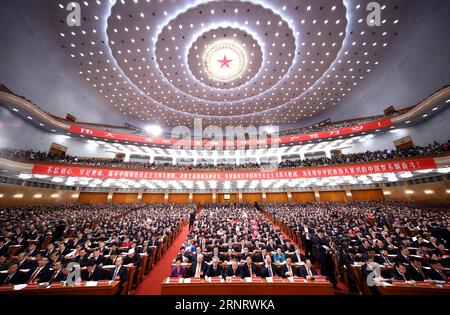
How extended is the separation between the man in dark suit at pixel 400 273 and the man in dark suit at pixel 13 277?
8.46 meters

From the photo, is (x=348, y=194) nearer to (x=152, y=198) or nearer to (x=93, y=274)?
(x=93, y=274)

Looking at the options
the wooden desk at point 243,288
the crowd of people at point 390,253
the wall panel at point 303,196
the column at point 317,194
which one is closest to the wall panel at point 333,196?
the column at point 317,194

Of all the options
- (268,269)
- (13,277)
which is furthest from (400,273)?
(13,277)

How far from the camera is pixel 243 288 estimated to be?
308cm

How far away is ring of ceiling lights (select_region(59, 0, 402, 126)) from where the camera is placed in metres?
10.1

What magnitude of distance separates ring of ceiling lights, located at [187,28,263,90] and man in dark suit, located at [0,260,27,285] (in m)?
14.3

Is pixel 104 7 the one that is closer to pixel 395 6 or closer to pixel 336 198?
pixel 395 6

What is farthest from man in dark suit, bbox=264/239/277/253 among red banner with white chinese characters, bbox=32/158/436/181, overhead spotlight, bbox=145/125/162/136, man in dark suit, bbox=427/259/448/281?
overhead spotlight, bbox=145/125/162/136

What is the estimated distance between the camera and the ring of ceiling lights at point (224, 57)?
11.9 meters

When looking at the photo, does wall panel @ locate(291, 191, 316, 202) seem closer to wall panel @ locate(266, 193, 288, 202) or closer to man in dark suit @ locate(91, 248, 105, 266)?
wall panel @ locate(266, 193, 288, 202)

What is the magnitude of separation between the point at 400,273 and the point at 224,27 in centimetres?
1469

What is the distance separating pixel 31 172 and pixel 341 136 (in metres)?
26.3
